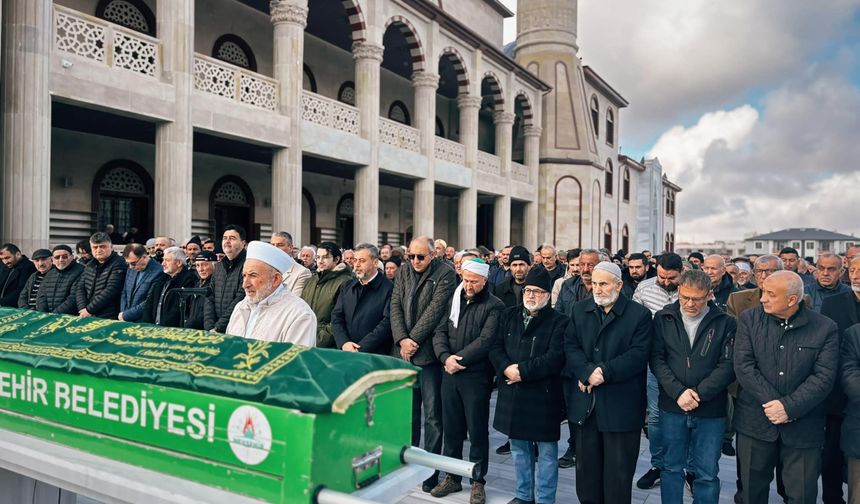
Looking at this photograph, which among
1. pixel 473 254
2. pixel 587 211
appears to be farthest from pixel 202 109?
pixel 587 211

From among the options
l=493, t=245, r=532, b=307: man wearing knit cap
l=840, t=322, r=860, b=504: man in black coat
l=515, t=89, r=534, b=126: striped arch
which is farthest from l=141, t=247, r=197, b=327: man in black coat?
l=515, t=89, r=534, b=126: striped arch

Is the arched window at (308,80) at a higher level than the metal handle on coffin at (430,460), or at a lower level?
higher

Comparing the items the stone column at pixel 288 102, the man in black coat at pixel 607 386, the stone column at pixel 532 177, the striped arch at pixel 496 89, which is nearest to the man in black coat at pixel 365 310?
the man in black coat at pixel 607 386

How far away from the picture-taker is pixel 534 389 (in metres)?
4.17

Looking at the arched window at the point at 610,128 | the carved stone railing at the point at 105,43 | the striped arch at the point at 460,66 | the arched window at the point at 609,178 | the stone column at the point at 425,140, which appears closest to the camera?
the carved stone railing at the point at 105,43

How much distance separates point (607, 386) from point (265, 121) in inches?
405

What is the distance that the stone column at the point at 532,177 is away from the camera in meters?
24.5

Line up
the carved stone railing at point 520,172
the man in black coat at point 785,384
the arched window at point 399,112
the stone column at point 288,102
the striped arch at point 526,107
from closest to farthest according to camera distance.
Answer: the man in black coat at point 785,384 < the stone column at point 288,102 < the arched window at point 399,112 < the carved stone railing at point 520,172 < the striped arch at point 526,107

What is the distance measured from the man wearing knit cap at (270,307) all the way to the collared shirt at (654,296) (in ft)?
10.8

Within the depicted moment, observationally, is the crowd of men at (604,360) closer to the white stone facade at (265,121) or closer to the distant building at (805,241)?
the white stone facade at (265,121)

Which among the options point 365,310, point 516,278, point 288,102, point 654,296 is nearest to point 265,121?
point 288,102

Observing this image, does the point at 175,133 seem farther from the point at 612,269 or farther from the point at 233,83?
the point at 612,269

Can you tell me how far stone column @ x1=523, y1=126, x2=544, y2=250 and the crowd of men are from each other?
19.2 meters

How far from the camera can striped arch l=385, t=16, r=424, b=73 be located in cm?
1603
